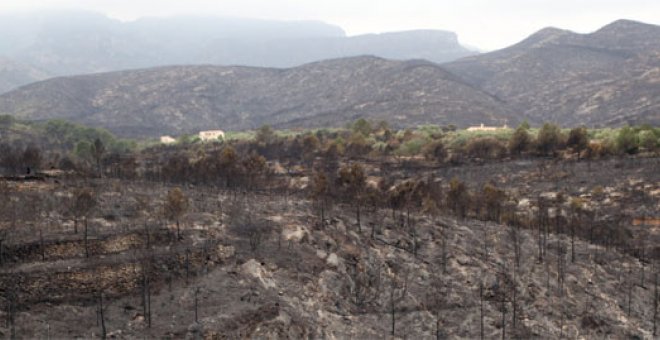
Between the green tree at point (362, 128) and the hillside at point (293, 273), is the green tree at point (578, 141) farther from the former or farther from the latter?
the green tree at point (362, 128)

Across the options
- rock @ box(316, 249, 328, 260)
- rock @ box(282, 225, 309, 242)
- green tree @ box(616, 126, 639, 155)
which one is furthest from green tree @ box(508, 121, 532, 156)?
rock @ box(316, 249, 328, 260)

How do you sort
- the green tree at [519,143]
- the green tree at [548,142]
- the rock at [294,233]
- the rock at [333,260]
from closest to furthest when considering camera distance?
the rock at [333,260] → the rock at [294,233] → the green tree at [548,142] → the green tree at [519,143]

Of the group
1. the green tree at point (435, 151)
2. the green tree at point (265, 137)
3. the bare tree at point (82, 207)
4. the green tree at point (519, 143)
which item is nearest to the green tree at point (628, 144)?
the green tree at point (519, 143)

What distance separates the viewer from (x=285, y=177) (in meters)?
111

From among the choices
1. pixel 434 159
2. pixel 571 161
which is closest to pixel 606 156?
pixel 571 161

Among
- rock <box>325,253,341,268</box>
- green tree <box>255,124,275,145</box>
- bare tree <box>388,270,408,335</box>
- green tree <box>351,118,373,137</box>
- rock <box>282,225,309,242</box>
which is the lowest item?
bare tree <box>388,270,408,335</box>

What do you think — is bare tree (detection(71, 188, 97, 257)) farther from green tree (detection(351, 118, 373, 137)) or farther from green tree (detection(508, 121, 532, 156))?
green tree (detection(351, 118, 373, 137))

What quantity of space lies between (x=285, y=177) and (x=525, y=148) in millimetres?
50129

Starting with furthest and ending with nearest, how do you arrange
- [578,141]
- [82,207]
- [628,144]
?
[578,141], [628,144], [82,207]

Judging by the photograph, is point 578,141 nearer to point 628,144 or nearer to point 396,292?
point 628,144

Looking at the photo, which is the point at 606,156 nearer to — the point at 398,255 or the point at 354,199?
the point at 354,199

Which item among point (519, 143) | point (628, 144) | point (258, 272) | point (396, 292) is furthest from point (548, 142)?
point (258, 272)

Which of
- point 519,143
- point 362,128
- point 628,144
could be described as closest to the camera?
point 628,144

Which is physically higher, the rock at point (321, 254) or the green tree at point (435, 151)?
Result: the green tree at point (435, 151)
